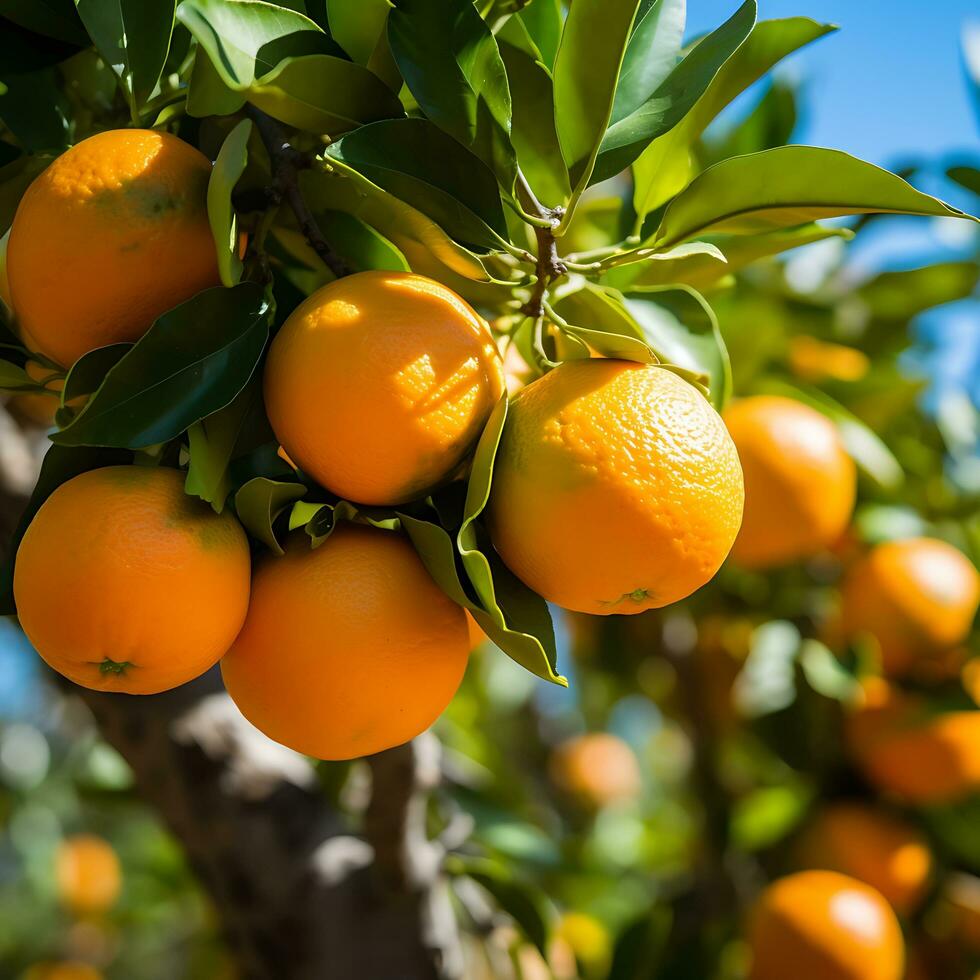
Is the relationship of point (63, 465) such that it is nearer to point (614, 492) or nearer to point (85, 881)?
point (614, 492)

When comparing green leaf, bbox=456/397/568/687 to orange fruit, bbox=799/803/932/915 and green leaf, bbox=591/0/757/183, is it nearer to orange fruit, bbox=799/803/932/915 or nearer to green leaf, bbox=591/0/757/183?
green leaf, bbox=591/0/757/183

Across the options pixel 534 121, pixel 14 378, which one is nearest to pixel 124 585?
pixel 14 378

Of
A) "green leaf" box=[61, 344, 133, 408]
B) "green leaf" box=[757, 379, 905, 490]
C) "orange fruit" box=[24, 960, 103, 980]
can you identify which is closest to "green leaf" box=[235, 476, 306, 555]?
"green leaf" box=[61, 344, 133, 408]

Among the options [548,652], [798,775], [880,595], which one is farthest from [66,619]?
[798,775]

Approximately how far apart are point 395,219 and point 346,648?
11.9 inches

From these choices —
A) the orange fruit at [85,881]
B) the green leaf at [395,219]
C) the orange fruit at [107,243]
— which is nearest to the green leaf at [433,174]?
the green leaf at [395,219]

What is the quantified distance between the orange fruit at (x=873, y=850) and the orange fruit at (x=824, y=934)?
0.08 m

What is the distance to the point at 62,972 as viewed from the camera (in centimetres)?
225

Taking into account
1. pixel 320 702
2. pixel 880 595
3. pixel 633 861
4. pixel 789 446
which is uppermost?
pixel 320 702

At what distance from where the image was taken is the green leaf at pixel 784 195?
64 centimetres

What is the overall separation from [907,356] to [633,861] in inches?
45.0

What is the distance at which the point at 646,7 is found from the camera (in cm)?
77

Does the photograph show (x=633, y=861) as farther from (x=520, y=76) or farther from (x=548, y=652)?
(x=520, y=76)

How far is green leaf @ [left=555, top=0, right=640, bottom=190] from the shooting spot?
2.10 ft
